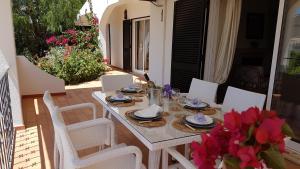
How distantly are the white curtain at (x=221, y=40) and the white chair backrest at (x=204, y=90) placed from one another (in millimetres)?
1276

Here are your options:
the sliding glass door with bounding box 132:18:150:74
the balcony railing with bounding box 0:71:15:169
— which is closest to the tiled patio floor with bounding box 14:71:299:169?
the balcony railing with bounding box 0:71:15:169

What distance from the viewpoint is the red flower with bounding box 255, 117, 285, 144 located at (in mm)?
555

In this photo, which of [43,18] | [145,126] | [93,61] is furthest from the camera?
[43,18]

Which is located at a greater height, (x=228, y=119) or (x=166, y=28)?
(x=166, y=28)

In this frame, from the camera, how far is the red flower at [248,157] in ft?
1.83

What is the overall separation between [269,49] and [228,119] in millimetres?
4414

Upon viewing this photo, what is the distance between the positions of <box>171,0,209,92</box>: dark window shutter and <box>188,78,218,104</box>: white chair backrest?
121 cm

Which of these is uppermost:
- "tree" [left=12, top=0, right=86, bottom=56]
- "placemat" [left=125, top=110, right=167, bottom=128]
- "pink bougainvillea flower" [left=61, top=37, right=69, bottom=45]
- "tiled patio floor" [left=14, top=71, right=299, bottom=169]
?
"tree" [left=12, top=0, right=86, bottom=56]

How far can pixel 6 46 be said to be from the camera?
9.70ft

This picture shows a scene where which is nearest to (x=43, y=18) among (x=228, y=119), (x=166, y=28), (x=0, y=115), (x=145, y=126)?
(x=166, y=28)

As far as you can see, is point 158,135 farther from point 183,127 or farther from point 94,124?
point 94,124

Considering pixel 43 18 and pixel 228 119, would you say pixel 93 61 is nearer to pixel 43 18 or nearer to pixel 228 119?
pixel 43 18

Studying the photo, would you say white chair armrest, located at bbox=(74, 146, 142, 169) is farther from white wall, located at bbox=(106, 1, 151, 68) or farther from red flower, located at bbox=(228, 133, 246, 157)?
white wall, located at bbox=(106, 1, 151, 68)

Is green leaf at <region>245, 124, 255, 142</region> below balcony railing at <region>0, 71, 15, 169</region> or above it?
above
